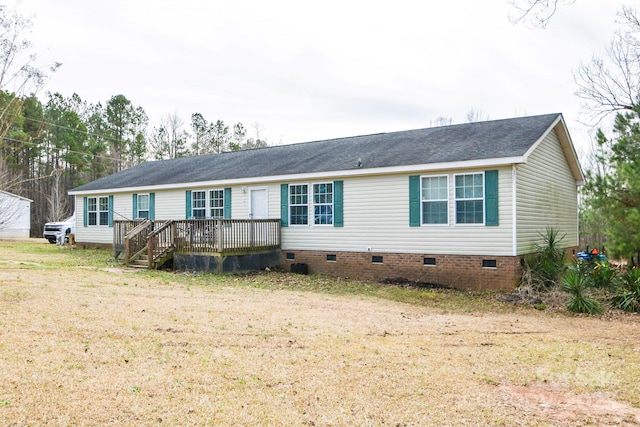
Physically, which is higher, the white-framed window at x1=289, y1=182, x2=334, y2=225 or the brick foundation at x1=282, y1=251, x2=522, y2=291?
the white-framed window at x1=289, y1=182, x2=334, y2=225

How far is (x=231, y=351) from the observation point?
20.9 ft

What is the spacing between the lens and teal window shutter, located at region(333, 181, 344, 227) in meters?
15.0

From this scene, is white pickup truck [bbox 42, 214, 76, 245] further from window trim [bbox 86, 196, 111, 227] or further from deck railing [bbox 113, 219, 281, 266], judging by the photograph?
deck railing [bbox 113, 219, 281, 266]

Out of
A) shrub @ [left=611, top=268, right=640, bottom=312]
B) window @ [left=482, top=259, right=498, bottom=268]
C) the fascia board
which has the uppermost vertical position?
the fascia board

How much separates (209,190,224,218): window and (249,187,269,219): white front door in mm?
1330

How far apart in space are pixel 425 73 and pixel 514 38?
1251 centimetres

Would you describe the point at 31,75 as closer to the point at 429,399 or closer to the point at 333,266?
the point at 333,266

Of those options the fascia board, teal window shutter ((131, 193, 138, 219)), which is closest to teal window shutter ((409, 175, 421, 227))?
the fascia board

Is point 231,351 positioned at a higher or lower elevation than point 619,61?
lower

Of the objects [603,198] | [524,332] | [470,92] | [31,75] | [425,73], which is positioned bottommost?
[524,332]

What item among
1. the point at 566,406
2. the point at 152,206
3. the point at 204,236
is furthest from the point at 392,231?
the point at 152,206

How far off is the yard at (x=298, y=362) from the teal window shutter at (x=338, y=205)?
451 cm

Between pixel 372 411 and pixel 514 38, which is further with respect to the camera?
pixel 514 38

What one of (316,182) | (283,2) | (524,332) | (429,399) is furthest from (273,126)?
(429,399)
